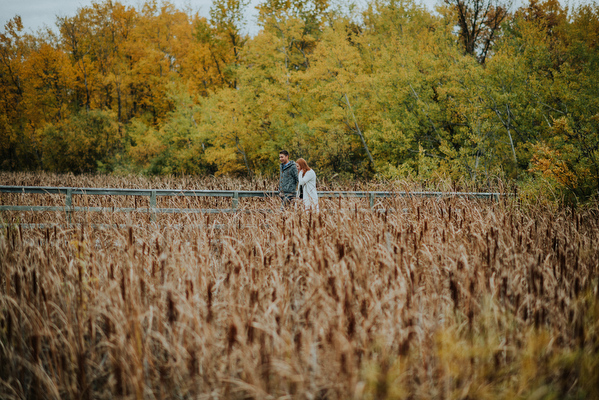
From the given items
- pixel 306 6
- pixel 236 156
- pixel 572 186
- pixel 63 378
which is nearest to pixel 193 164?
pixel 236 156

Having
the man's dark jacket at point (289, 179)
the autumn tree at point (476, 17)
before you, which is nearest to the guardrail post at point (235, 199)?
the man's dark jacket at point (289, 179)

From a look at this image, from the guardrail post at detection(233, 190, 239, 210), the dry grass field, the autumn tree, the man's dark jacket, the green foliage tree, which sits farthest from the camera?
the green foliage tree

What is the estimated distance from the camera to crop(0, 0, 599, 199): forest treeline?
569 inches

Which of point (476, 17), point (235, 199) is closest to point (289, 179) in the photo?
point (235, 199)

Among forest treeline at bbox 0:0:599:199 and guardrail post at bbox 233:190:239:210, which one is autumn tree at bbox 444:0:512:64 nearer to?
forest treeline at bbox 0:0:599:199

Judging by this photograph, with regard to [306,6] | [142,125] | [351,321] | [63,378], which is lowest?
[63,378]

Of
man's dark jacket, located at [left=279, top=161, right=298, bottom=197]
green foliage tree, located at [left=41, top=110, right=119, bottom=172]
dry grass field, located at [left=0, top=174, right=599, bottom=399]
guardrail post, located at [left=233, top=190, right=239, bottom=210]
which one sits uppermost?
green foliage tree, located at [left=41, top=110, right=119, bottom=172]

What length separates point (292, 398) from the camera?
1808 mm

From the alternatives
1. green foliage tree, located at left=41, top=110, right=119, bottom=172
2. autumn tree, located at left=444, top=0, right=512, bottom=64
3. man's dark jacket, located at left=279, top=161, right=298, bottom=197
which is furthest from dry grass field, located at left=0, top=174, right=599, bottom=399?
green foliage tree, located at left=41, top=110, right=119, bottom=172

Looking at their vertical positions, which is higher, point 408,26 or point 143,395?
point 408,26

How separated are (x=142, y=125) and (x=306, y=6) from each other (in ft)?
46.6

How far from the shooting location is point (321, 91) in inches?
720

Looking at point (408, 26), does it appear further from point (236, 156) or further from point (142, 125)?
point (142, 125)

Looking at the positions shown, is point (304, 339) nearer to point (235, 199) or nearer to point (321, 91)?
point (235, 199)
